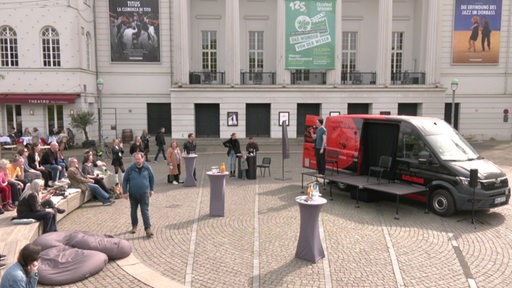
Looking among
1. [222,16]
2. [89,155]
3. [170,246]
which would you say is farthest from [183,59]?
[170,246]

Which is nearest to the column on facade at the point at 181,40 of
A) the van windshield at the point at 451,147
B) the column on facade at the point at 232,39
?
the column on facade at the point at 232,39

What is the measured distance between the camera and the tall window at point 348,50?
108 feet

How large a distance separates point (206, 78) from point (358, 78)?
39.1ft

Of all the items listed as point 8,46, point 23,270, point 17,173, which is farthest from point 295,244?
point 8,46

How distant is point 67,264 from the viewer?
6648mm

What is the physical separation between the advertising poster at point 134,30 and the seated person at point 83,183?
20038 mm

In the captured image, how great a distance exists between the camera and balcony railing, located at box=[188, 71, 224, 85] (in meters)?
30.6

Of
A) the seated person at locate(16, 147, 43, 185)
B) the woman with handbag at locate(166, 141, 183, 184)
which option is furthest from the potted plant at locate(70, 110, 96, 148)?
the seated person at locate(16, 147, 43, 185)

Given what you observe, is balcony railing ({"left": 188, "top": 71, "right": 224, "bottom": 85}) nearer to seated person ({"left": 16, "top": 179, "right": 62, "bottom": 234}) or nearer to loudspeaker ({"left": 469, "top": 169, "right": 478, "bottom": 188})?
seated person ({"left": 16, "top": 179, "right": 62, "bottom": 234})

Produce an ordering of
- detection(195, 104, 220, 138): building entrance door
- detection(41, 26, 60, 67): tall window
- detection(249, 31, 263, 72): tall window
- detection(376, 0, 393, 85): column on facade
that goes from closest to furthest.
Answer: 1. detection(41, 26, 60, 67): tall window
2. detection(376, 0, 393, 85): column on facade
3. detection(195, 104, 220, 138): building entrance door
4. detection(249, 31, 263, 72): tall window

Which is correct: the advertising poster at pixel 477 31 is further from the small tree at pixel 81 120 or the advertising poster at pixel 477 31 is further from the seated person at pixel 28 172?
the seated person at pixel 28 172

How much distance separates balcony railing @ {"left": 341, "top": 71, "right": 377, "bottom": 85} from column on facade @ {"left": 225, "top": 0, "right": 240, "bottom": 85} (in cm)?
867

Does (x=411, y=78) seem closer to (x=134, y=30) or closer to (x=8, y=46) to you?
(x=134, y=30)

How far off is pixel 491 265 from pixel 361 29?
27993 mm
